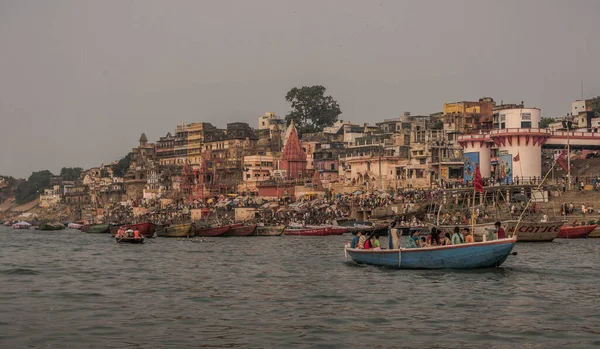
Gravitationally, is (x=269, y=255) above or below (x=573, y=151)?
below

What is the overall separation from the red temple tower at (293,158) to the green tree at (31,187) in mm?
103304

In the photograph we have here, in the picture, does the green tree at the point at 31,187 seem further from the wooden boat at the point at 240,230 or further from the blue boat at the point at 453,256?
the blue boat at the point at 453,256

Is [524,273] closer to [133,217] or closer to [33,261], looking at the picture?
[33,261]

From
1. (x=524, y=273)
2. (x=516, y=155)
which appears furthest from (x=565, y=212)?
(x=524, y=273)

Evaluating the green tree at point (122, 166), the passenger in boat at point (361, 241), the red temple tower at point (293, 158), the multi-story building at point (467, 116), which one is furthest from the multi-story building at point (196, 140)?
the passenger in boat at point (361, 241)

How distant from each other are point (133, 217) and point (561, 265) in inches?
3485

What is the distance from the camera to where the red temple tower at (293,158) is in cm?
10094

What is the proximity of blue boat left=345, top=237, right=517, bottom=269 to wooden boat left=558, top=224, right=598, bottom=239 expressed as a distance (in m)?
26.3

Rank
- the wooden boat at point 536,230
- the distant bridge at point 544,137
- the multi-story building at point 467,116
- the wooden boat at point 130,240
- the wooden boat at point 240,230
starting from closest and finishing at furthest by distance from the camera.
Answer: the wooden boat at point 536,230 → the wooden boat at point 130,240 → the wooden boat at point 240,230 → the distant bridge at point 544,137 → the multi-story building at point 467,116

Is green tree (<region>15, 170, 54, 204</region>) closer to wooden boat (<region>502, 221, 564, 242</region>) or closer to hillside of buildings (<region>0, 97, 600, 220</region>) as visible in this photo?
hillside of buildings (<region>0, 97, 600, 220</region>)

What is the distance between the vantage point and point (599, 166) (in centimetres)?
7519

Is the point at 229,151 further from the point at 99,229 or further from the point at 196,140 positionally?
the point at 99,229

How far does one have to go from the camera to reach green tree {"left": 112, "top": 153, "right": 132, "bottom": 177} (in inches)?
6191

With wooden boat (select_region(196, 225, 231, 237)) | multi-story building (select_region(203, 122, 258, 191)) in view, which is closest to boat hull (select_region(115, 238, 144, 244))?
wooden boat (select_region(196, 225, 231, 237))
